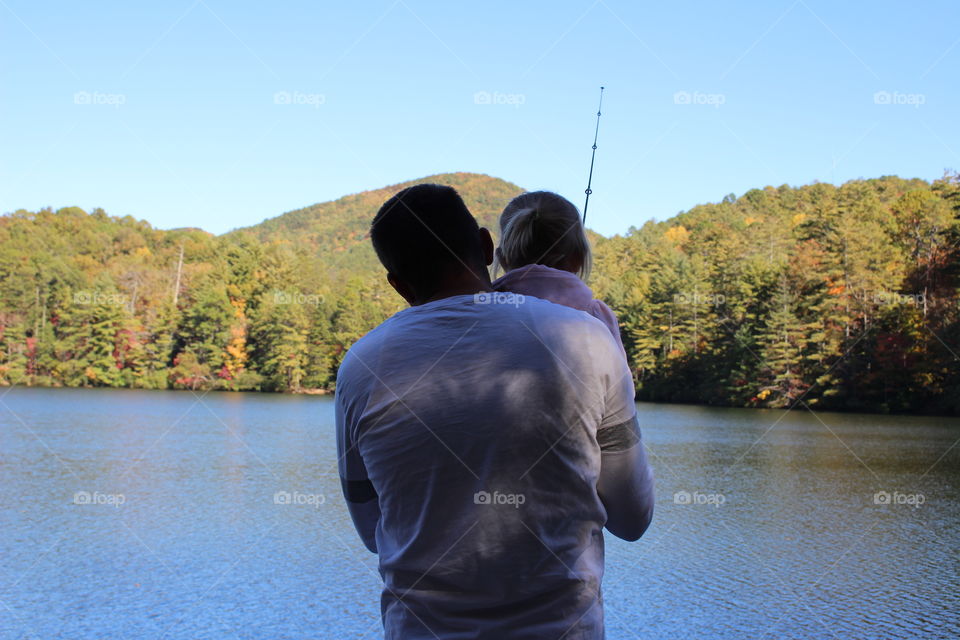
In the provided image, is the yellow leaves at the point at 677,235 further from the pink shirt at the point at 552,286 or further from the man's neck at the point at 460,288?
the man's neck at the point at 460,288

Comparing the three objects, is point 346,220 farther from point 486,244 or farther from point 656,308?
point 486,244

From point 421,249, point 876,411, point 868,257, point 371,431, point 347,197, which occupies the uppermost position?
point 347,197

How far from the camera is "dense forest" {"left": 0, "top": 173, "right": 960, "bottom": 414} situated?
39188 millimetres

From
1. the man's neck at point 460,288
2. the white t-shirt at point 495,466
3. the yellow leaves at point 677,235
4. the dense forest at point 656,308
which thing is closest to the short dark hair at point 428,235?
the man's neck at point 460,288

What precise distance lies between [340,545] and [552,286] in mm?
10152

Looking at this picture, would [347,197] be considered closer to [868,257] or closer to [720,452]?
[868,257]

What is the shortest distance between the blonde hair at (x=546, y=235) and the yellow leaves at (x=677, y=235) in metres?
69.3

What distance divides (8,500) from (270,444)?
9.14 m

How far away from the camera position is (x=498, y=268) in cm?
180

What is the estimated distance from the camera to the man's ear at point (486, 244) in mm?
1376

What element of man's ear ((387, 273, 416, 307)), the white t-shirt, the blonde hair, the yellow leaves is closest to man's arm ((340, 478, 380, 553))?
the white t-shirt

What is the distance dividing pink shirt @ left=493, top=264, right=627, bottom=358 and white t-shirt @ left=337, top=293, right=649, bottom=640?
0.98 feet

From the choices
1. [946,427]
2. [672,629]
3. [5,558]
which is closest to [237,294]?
[946,427]

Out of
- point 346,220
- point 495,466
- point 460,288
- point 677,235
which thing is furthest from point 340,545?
point 346,220
